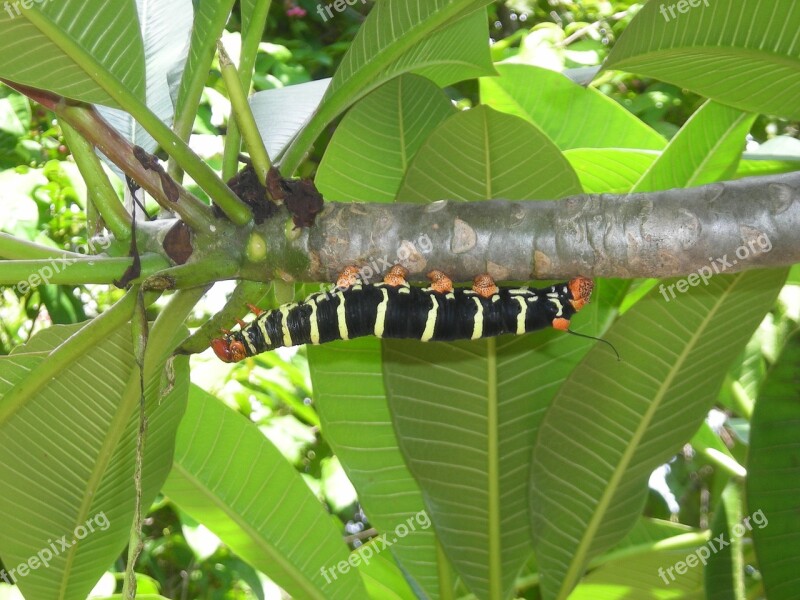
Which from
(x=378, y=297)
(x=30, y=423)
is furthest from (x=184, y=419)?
(x=378, y=297)

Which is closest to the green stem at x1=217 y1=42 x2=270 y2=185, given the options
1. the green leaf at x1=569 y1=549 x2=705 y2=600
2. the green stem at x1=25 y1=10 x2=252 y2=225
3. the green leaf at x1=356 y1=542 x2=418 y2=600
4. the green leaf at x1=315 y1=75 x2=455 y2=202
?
the green stem at x1=25 y1=10 x2=252 y2=225

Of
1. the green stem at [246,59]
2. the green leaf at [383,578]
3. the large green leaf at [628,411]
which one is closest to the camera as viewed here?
the green stem at [246,59]

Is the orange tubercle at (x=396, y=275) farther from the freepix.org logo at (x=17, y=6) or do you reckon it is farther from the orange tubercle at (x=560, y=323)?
the freepix.org logo at (x=17, y=6)

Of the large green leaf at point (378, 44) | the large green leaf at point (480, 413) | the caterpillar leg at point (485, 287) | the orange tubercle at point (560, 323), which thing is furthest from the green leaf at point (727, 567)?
the large green leaf at point (378, 44)

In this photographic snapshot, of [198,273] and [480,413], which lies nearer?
[198,273]

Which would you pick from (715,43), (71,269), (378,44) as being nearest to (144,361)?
(71,269)

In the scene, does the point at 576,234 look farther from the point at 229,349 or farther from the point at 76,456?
the point at 76,456
